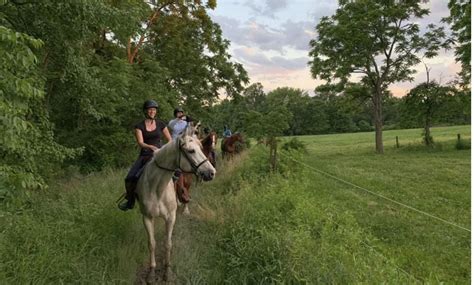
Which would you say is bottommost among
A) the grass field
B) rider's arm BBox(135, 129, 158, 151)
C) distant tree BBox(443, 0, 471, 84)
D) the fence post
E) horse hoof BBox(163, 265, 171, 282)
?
the grass field

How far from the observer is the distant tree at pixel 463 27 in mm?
15970

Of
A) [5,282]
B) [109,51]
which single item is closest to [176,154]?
[5,282]

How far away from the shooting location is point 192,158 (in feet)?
15.0

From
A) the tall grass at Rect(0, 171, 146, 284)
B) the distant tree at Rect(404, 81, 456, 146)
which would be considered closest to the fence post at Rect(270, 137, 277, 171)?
the tall grass at Rect(0, 171, 146, 284)

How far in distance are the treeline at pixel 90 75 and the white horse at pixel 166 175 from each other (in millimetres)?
1453

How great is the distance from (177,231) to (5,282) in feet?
10.4

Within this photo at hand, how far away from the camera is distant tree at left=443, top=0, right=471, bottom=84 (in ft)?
52.4

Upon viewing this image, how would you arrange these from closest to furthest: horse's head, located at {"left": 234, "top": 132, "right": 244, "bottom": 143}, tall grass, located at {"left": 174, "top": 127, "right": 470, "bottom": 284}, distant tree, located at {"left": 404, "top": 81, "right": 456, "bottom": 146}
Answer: tall grass, located at {"left": 174, "top": 127, "right": 470, "bottom": 284}, horse's head, located at {"left": 234, "top": 132, "right": 244, "bottom": 143}, distant tree, located at {"left": 404, "top": 81, "right": 456, "bottom": 146}

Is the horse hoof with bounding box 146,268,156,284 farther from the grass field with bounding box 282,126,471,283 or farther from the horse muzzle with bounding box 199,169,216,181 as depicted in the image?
the grass field with bounding box 282,126,471,283

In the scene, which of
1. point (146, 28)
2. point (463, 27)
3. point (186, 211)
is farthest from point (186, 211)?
point (463, 27)

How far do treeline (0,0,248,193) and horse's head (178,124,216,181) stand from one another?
1739 millimetres

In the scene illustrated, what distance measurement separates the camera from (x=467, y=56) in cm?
1852

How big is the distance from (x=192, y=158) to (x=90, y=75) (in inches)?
230

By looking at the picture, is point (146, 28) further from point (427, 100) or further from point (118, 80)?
point (427, 100)
